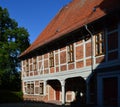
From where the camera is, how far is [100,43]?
2216 cm

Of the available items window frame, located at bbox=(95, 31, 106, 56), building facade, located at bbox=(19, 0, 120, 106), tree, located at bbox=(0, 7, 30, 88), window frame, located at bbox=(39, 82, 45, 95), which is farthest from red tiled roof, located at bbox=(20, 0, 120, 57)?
tree, located at bbox=(0, 7, 30, 88)

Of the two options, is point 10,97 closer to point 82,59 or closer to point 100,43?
point 82,59

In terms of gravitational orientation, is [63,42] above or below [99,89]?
above

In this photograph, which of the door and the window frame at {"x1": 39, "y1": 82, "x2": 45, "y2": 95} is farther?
the window frame at {"x1": 39, "y1": 82, "x2": 45, "y2": 95}

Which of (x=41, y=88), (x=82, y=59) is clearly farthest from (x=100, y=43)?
(x=41, y=88)

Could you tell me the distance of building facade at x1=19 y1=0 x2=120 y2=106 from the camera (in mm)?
20797

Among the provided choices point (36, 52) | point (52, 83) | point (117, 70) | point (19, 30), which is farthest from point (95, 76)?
point (19, 30)

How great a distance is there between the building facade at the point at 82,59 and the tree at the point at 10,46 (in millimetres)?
10314

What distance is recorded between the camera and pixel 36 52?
34750 millimetres

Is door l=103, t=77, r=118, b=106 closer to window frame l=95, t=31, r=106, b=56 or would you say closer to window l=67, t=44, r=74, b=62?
window frame l=95, t=31, r=106, b=56

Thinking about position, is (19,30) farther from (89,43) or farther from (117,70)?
(117,70)

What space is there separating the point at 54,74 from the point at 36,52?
5.91 m

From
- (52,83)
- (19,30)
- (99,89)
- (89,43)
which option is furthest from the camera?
(19,30)

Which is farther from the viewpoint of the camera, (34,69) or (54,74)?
(34,69)
